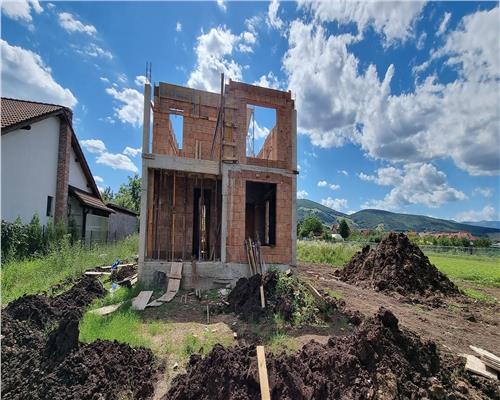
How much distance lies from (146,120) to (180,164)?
1745 millimetres

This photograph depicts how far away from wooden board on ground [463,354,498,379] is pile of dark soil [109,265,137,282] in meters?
9.25

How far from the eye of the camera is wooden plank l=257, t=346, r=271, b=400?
355cm

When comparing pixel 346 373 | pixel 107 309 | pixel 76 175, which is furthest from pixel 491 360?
pixel 76 175

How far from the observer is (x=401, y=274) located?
1164cm

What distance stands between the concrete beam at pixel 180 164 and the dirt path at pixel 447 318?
5.78 metres

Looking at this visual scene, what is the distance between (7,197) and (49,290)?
6568mm

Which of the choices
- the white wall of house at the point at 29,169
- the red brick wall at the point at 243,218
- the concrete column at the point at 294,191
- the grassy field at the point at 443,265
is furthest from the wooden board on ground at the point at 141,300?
the grassy field at the point at 443,265

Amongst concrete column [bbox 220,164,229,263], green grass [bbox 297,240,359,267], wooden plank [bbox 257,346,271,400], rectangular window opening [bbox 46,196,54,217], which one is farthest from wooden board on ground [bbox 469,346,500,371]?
rectangular window opening [bbox 46,196,54,217]

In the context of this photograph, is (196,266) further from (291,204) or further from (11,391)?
(11,391)

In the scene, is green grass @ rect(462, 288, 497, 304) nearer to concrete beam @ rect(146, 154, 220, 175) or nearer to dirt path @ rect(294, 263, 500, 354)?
dirt path @ rect(294, 263, 500, 354)

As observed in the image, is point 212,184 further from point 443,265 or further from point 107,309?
point 443,265

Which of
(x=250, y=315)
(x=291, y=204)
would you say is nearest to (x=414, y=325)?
(x=250, y=315)

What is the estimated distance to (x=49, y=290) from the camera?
859 centimetres

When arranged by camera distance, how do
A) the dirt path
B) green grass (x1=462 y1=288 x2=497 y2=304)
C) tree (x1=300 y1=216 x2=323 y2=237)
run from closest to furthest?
the dirt path, green grass (x1=462 y1=288 x2=497 y2=304), tree (x1=300 y1=216 x2=323 y2=237)
